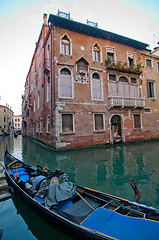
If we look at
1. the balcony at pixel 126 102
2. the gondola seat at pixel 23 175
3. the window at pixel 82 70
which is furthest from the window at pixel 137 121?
the gondola seat at pixel 23 175

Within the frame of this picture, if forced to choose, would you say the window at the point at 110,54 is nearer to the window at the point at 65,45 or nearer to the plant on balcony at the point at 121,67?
the plant on balcony at the point at 121,67

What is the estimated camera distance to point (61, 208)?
8.91 feet

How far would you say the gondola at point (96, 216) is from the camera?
6.20ft

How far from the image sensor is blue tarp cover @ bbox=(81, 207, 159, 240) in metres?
1.81

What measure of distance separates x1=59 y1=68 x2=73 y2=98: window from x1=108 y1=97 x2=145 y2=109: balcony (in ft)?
13.2

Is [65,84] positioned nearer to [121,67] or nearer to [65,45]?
[65,45]

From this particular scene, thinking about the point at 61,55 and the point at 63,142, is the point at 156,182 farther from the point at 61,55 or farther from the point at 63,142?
the point at 61,55

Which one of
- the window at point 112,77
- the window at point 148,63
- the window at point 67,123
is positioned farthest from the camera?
the window at point 148,63

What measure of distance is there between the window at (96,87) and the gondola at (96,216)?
33.5ft

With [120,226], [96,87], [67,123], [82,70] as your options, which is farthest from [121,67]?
[120,226]

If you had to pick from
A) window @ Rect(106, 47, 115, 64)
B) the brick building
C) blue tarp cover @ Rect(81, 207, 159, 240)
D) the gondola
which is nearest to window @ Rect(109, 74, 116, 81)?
the brick building

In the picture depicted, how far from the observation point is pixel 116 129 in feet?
45.1

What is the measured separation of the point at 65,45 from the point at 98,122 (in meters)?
7.57

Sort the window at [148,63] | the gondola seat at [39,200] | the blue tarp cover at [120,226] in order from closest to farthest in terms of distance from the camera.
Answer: the blue tarp cover at [120,226] → the gondola seat at [39,200] → the window at [148,63]
